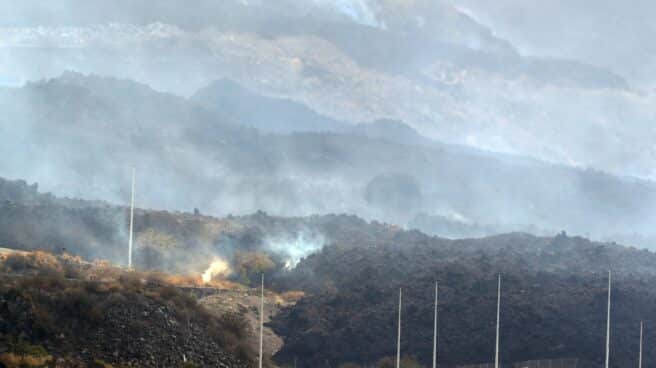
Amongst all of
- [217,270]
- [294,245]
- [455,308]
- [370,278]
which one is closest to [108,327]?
[455,308]

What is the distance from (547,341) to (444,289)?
18158 millimetres

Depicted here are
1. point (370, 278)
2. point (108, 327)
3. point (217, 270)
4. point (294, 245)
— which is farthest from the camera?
point (294, 245)

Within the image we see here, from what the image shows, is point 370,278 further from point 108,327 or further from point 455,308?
point 108,327

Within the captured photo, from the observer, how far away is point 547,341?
371ft

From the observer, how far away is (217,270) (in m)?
138

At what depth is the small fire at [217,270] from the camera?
134413 mm

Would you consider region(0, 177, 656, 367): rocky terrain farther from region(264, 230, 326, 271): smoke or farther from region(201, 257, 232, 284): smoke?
region(201, 257, 232, 284): smoke

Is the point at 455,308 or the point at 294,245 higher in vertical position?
the point at 294,245

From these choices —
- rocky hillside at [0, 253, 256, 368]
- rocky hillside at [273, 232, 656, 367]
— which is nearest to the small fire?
rocky hillside at [273, 232, 656, 367]

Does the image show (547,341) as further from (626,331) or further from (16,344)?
(16,344)

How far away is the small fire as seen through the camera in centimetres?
13441

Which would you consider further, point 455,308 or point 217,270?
point 217,270

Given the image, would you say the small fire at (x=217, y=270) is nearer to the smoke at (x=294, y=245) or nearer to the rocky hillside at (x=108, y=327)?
the smoke at (x=294, y=245)

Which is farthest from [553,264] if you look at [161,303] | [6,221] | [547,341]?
[161,303]
